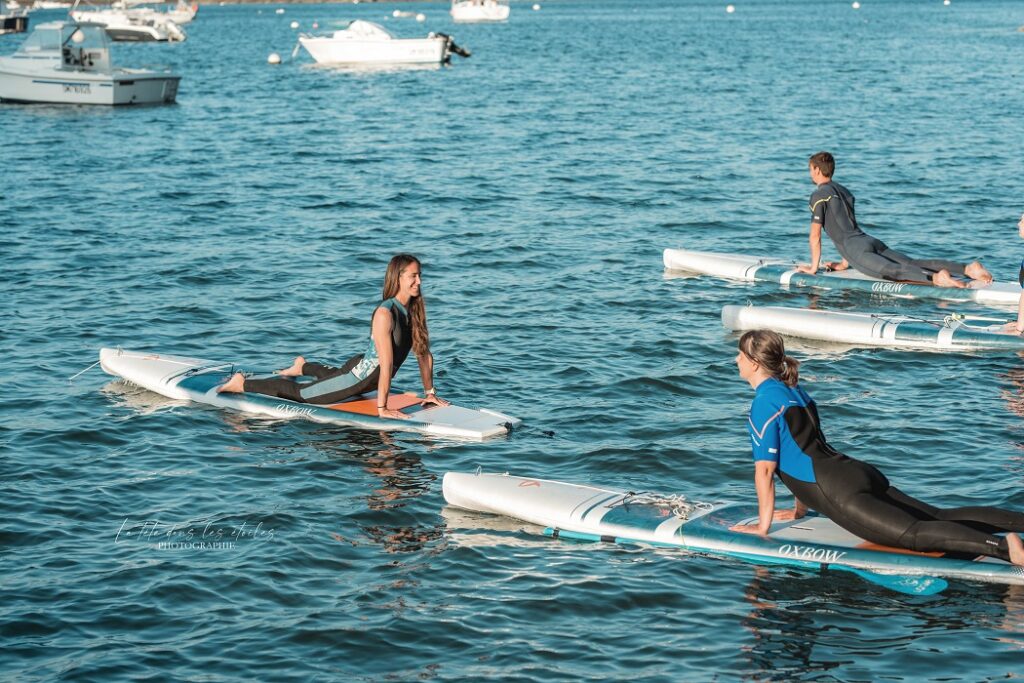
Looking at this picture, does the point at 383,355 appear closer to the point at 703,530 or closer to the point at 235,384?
the point at 235,384

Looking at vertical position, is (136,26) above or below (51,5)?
below

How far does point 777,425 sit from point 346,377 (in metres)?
5.49

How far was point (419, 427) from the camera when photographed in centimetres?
1334

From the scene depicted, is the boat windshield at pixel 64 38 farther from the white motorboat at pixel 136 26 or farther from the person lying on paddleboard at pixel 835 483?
the white motorboat at pixel 136 26

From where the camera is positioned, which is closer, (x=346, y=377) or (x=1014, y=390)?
(x=346, y=377)

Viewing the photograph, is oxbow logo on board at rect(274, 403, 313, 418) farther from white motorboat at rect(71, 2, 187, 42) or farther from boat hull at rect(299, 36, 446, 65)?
white motorboat at rect(71, 2, 187, 42)

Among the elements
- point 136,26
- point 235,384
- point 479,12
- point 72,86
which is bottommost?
point 235,384

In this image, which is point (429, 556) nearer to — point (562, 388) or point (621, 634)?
point (621, 634)

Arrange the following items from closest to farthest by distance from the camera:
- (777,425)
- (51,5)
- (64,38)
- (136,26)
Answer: (777,425) → (64,38) → (136,26) → (51,5)

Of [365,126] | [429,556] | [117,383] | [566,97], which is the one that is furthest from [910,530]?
[566,97]

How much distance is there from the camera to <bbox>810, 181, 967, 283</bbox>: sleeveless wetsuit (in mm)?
19109

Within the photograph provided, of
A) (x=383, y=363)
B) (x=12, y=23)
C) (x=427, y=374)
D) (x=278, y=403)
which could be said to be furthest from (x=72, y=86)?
(x=12, y=23)

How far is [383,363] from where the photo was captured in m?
13.1

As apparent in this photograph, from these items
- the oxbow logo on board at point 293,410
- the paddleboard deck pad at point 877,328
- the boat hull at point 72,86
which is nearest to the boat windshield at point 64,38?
the boat hull at point 72,86
